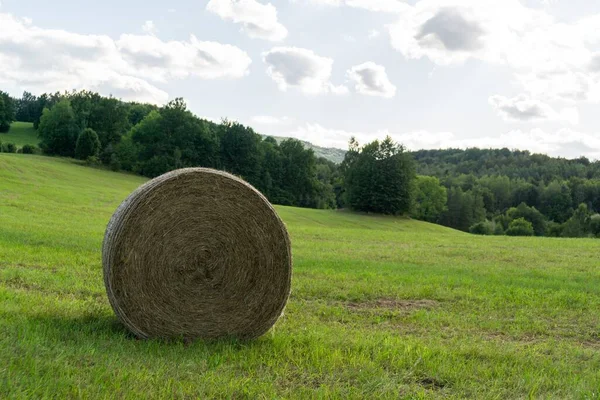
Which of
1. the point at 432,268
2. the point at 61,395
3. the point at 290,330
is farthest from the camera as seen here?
the point at 432,268

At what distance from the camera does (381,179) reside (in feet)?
212

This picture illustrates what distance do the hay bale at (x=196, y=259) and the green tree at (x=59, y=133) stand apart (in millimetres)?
70835

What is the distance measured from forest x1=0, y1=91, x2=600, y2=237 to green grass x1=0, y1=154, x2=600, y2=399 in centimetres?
5259

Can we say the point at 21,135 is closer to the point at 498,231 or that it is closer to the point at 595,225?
the point at 498,231

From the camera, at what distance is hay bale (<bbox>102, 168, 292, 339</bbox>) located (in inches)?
243

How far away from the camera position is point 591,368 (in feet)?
18.9

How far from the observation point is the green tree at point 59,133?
7012 centimetres

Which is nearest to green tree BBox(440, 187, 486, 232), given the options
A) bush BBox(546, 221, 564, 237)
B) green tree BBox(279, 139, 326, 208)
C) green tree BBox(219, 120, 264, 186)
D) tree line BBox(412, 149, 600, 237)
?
tree line BBox(412, 149, 600, 237)

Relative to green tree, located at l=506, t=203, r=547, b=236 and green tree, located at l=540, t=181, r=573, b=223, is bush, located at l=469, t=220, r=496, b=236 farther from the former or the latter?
green tree, located at l=540, t=181, r=573, b=223

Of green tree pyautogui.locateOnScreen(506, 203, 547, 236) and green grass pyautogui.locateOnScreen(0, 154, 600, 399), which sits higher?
green tree pyautogui.locateOnScreen(506, 203, 547, 236)

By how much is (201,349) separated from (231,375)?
3.64 feet

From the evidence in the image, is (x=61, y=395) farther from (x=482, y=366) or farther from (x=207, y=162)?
(x=207, y=162)

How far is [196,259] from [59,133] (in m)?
71.3


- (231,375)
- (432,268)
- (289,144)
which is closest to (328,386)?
(231,375)
